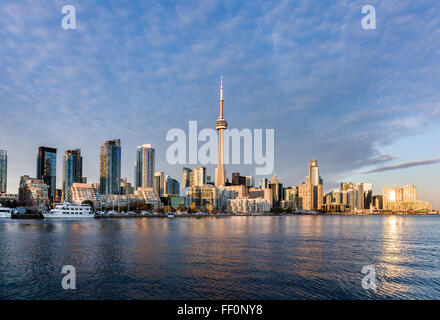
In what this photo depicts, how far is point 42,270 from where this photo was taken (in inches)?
1759
